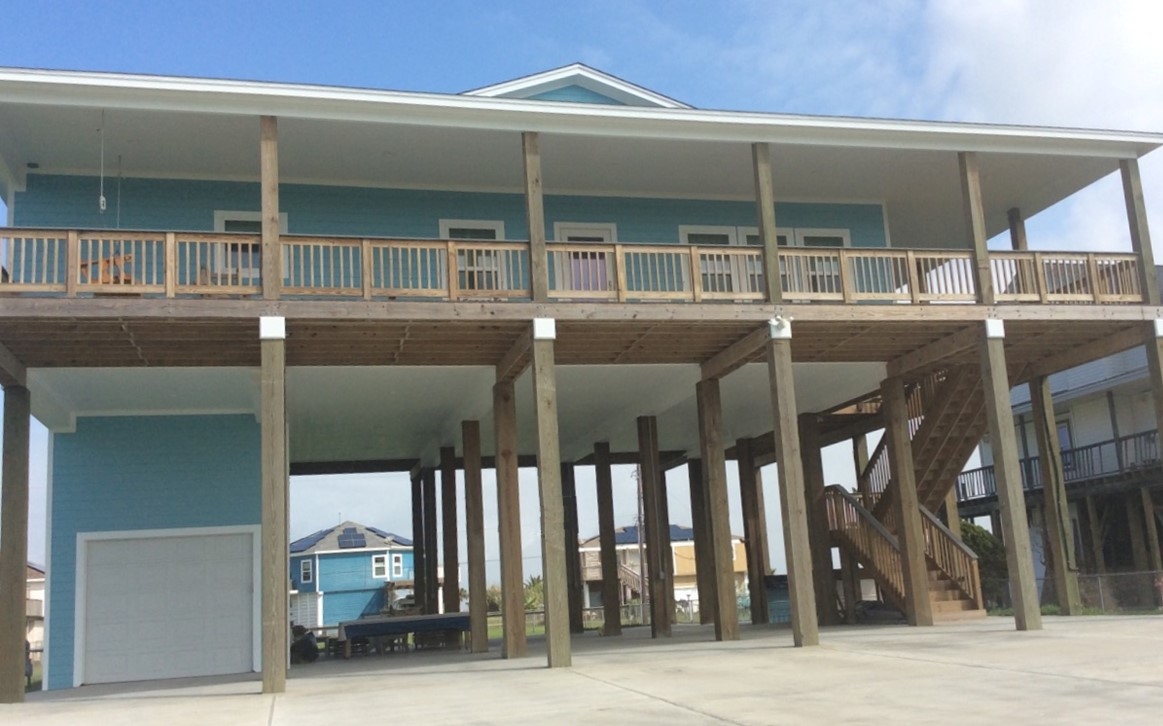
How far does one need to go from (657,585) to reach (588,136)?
10673 millimetres

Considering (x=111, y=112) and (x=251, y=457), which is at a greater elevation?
(x=111, y=112)

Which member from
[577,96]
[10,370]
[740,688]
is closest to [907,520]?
[740,688]

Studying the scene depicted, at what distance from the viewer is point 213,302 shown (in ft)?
48.4

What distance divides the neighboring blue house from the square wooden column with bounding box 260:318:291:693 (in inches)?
1686

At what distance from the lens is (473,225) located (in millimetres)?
20141

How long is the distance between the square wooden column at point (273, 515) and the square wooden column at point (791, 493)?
7032 mm

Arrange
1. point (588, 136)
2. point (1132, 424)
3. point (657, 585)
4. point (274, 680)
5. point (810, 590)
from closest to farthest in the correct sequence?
point (274, 680) < point (810, 590) < point (588, 136) < point (657, 585) < point (1132, 424)

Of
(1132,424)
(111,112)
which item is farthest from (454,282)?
(1132,424)

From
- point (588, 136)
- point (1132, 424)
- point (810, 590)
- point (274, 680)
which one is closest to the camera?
point (274, 680)

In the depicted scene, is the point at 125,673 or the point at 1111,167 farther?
the point at 1111,167

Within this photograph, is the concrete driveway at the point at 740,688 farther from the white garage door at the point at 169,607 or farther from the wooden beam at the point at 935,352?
the wooden beam at the point at 935,352

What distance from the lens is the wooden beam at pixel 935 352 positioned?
1800 cm

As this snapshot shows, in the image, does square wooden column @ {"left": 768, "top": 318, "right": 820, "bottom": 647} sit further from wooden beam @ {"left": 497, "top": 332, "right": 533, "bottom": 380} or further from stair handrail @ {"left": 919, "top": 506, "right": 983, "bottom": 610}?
stair handrail @ {"left": 919, "top": 506, "right": 983, "bottom": 610}

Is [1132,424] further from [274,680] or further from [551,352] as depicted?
[274,680]
